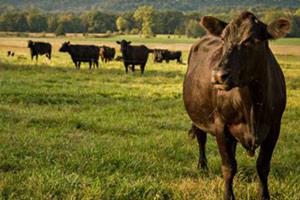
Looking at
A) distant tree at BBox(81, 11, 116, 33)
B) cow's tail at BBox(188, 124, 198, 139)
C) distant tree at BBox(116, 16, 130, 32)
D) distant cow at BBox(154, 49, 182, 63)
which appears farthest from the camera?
distant tree at BBox(81, 11, 116, 33)

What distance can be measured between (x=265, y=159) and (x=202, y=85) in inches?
54.0

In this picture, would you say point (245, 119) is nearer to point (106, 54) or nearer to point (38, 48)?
point (38, 48)

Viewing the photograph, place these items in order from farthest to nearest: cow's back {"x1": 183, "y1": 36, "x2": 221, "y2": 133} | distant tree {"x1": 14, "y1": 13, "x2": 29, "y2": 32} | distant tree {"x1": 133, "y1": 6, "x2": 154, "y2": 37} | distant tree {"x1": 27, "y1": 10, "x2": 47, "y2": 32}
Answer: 1. distant tree {"x1": 27, "y1": 10, "x2": 47, "y2": 32}
2. distant tree {"x1": 14, "y1": 13, "x2": 29, "y2": 32}
3. distant tree {"x1": 133, "y1": 6, "x2": 154, "y2": 37}
4. cow's back {"x1": 183, "y1": 36, "x2": 221, "y2": 133}

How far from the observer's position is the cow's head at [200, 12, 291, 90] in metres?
4.66

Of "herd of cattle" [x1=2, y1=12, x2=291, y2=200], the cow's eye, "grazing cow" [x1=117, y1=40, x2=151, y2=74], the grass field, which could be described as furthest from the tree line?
the cow's eye

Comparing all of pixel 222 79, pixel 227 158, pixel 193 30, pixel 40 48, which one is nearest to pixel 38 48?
pixel 40 48

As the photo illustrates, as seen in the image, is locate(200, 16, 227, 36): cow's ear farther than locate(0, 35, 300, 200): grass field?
No

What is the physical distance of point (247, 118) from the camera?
5289 mm

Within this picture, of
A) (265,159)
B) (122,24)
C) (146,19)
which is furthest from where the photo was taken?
(122,24)

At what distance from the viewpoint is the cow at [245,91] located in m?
4.75

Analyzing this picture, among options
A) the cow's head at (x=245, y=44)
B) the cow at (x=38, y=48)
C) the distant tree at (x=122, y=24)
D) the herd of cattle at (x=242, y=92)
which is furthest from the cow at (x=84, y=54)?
the distant tree at (x=122, y=24)

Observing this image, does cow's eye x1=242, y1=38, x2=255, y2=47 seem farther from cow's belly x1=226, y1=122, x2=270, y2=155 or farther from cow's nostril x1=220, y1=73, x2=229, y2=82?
Answer: cow's belly x1=226, y1=122, x2=270, y2=155

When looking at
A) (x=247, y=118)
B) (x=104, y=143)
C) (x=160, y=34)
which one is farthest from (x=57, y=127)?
(x=160, y=34)

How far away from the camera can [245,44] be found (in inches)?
189
